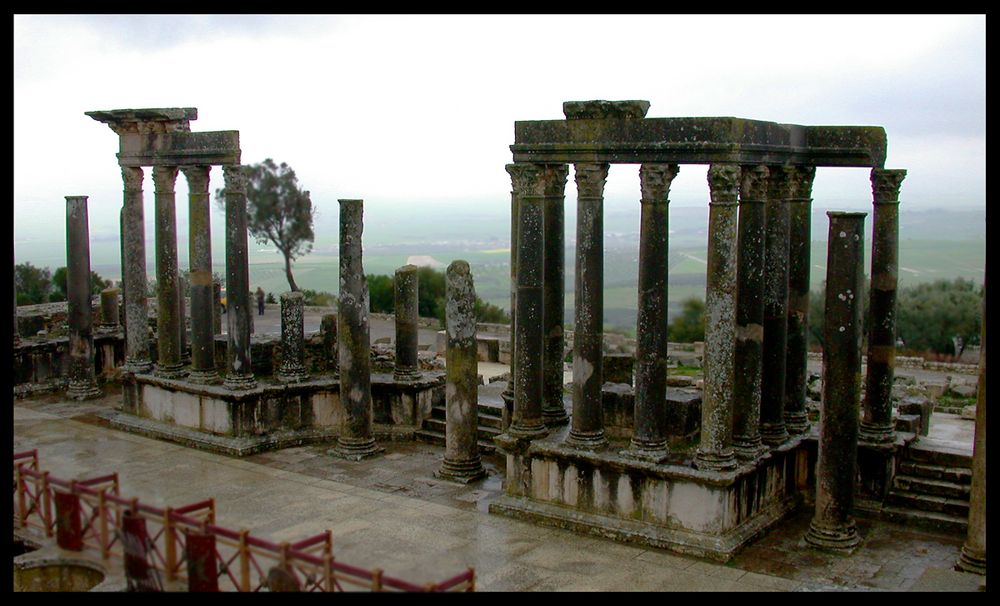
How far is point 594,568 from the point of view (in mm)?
12070

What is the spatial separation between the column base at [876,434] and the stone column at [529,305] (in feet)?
14.4

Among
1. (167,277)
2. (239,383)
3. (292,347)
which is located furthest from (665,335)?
(167,277)

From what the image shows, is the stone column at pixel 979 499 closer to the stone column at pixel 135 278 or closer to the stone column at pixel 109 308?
the stone column at pixel 135 278

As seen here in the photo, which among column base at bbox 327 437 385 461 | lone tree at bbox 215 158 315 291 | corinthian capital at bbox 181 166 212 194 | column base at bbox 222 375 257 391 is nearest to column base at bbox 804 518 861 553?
column base at bbox 327 437 385 461

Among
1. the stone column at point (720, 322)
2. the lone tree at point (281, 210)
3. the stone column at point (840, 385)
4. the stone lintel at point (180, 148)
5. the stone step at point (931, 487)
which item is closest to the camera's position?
the stone column at point (840, 385)

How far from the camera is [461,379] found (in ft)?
51.1

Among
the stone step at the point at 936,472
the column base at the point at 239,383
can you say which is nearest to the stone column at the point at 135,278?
the column base at the point at 239,383

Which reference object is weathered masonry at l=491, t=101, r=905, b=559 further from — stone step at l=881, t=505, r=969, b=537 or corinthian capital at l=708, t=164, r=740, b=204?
stone step at l=881, t=505, r=969, b=537

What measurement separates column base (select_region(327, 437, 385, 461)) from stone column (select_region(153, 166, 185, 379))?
12.2 ft

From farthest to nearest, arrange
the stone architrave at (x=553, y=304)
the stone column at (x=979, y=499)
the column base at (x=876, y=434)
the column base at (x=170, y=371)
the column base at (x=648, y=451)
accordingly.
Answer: the column base at (x=170, y=371) → the stone architrave at (x=553, y=304) → the column base at (x=876, y=434) → the column base at (x=648, y=451) → the stone column at (x=979, y=499)

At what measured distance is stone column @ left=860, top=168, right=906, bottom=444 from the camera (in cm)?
1366

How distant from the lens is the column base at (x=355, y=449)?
17141 millimetres

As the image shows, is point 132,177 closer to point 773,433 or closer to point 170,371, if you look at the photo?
point 170,371
